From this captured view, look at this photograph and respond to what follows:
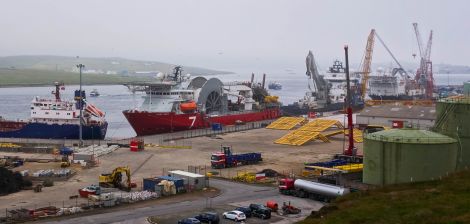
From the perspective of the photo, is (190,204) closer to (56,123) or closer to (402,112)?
(56,123)

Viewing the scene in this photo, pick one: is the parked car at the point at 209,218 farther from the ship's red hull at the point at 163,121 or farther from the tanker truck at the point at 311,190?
the ship's red hull at the point at 163,121

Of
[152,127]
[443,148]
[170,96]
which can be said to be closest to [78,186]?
[443,148]

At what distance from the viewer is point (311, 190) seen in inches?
920

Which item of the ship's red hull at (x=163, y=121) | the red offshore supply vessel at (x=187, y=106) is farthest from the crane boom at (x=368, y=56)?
the ship's red hull at (x=163, y=121)

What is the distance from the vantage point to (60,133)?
4528cm

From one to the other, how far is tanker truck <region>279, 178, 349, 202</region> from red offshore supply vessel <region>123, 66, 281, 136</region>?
26.1 meters

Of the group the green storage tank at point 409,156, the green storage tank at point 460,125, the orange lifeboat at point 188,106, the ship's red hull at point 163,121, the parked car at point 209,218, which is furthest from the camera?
the orange lifeboat at point 188,106

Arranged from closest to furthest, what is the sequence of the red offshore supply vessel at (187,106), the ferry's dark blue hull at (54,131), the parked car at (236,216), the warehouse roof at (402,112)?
the parked car at (236,216) → the ferry's dark blue hull at (54,131) → the red offshore supply vessel at (187,106) → the warehouse roof at (402,112)

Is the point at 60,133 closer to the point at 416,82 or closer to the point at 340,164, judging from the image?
the point at 340,164

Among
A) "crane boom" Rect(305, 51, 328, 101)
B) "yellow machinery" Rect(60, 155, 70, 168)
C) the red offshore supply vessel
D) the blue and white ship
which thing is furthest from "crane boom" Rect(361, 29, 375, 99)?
"yellow machinery" Rect(60, 155, 70, 168)

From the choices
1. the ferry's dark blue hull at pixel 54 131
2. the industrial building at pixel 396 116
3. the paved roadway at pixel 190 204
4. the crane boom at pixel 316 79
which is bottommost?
the paved roadway at pixel 190 204

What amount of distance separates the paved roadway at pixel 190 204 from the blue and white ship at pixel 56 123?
68.5 feet

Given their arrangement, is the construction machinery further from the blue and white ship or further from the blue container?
the blue container

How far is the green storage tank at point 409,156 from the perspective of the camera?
2233 centimetres
